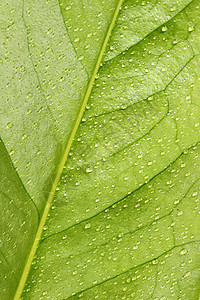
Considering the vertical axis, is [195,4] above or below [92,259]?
above

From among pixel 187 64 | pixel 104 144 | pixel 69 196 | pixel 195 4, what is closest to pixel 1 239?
pixel 69 196

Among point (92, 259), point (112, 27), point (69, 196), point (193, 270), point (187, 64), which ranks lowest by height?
point (193, 270)

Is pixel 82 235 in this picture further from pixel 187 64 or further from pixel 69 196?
pixel 187 64

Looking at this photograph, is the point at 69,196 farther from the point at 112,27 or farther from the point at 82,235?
the point at 112,27

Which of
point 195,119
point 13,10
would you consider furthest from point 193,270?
point 13,10

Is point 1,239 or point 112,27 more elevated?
point 112,27

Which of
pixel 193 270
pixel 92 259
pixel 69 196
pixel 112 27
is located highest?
pixel 112 27
